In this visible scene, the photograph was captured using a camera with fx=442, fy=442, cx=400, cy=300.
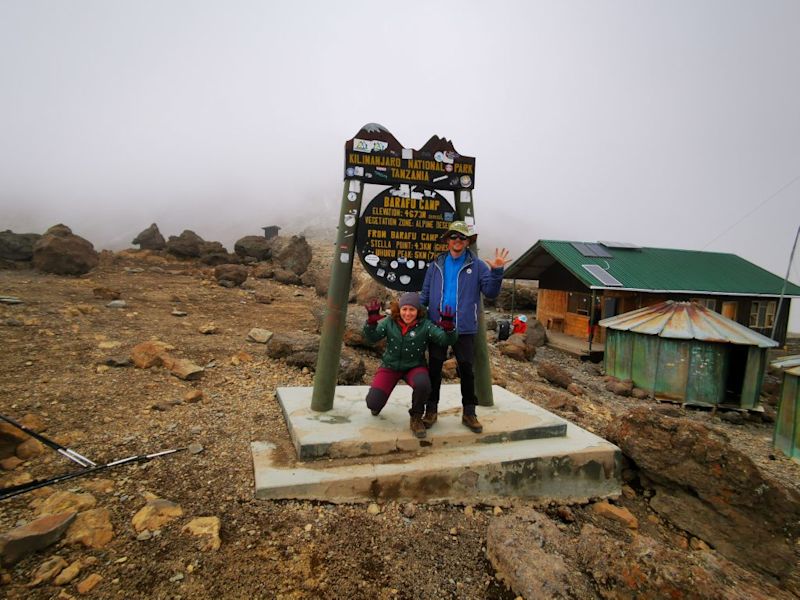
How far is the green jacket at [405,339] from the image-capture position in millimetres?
4520

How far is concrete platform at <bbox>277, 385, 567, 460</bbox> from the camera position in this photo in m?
4.27

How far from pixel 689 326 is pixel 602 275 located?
5.90m

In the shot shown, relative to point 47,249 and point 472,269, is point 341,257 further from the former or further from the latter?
point 47,249

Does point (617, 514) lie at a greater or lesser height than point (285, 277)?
lesser

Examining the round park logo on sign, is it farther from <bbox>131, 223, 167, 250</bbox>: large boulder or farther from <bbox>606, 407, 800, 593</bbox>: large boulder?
<bbox>131, 223, 167, 250</bbox>: large boulder

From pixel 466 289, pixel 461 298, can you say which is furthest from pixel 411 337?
pixel 466 289

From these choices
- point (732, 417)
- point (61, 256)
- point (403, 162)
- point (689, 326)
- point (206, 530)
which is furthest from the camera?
point (61, 256)

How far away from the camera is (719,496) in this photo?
178 inches

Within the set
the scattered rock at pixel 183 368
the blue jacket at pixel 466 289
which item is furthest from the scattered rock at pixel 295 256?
the blue jacket at pixel 466 289

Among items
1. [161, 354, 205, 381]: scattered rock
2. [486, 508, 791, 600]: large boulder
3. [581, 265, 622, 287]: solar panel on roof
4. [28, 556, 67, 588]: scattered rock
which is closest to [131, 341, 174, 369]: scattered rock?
[161, 354, 205, 381]: scattered rock

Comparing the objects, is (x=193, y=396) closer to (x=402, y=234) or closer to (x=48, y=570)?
Answer: (x=48, y=570)

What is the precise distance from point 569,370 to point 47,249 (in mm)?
17935

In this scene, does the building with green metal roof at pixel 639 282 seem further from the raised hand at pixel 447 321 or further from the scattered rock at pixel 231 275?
the raised hand at pixel 447 321

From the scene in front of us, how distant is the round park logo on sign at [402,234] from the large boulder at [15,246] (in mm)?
15632
